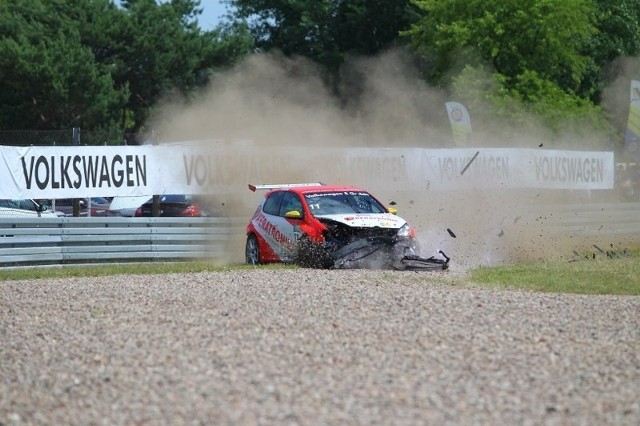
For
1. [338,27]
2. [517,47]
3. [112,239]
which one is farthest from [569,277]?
[338,27]

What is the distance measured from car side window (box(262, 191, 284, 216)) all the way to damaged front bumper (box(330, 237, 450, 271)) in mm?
2297

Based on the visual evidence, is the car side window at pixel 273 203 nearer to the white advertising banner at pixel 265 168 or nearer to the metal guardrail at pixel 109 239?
the metal guardrail at pixel 109 239

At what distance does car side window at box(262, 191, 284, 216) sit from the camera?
19.3 meters

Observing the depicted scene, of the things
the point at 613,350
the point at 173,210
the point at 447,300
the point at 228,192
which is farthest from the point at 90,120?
the point at 613,350

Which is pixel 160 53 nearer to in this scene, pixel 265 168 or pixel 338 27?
pixel 338 27

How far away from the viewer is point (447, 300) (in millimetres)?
12484

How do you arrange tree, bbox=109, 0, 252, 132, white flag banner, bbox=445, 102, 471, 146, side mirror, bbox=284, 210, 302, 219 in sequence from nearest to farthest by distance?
side mirror, bbox=284, 210, 302, 219 → white flag banner, bbox=445, 102, 471, 146 → tree, bbox=109, 0, 252, 132

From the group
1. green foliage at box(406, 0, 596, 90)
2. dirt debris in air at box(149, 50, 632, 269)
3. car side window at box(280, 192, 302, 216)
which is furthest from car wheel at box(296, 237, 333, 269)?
green foliage at box(406, 0, 596, 90)

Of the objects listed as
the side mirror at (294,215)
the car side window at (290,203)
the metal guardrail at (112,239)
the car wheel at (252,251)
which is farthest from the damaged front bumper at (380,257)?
the metal guardrail at (112,239)

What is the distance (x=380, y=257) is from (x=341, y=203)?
1902mm

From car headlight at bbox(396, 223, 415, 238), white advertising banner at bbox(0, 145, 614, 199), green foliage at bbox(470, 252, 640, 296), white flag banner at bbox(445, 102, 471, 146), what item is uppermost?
white flag banner at bbox(445, 102, 471, 146)

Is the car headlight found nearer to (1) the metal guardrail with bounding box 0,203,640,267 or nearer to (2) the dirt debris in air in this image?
(2) the dirt debris in air

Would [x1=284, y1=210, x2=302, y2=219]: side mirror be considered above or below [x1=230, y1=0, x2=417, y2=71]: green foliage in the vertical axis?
below

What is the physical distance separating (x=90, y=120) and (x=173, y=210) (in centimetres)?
1576
